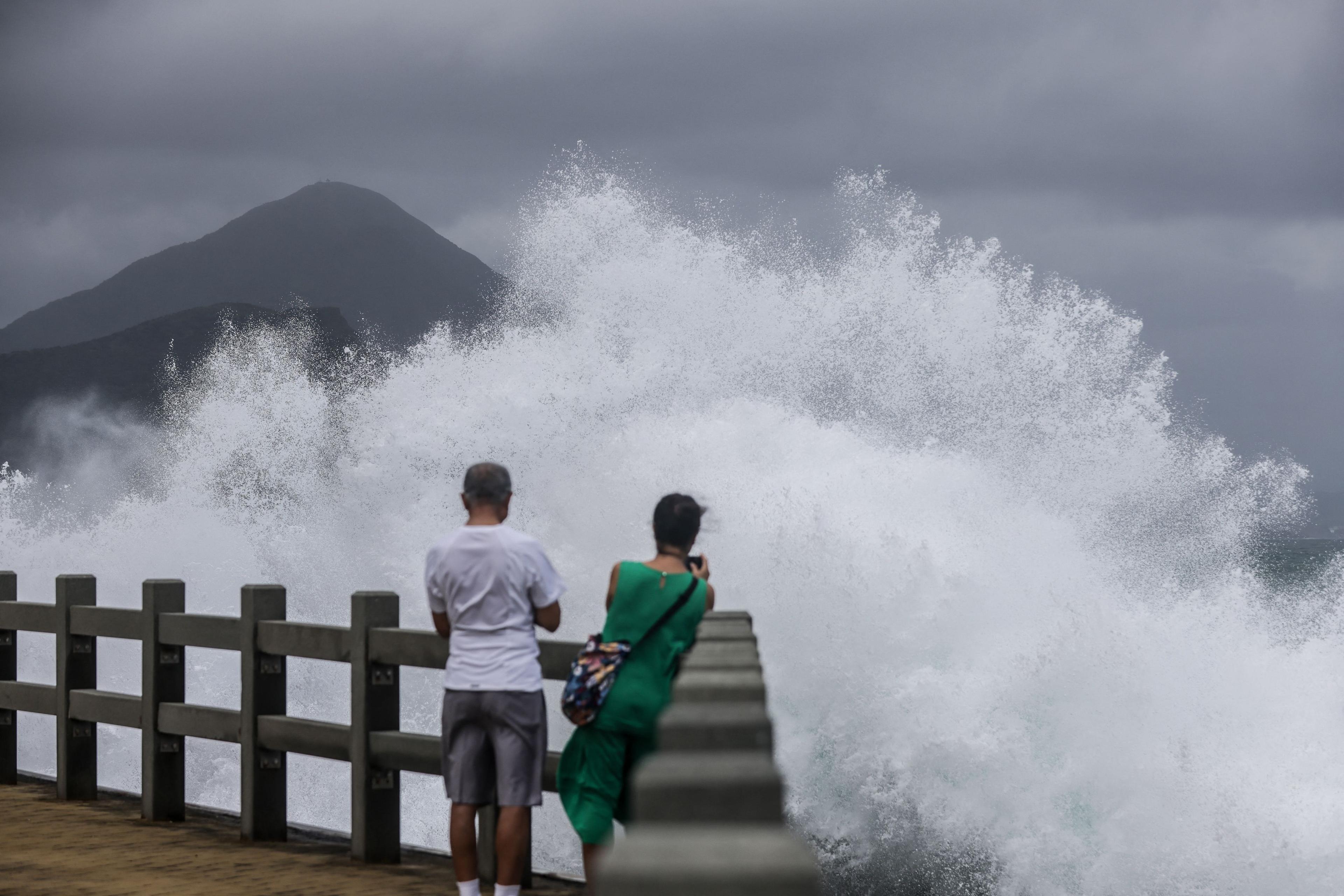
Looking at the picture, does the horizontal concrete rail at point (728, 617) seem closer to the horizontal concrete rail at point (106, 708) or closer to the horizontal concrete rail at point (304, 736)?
the horizontal concrete rail at point (304, 736)

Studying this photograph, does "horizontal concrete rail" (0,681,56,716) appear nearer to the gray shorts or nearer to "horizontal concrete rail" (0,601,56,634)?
"horizontal concrete rail" (0,601,56,634)

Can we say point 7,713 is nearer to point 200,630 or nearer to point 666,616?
point 200,630

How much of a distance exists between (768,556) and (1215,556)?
1382cm

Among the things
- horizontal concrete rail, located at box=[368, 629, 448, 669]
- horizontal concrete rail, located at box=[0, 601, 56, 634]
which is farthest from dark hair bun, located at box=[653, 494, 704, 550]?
horizontal concrete rail, located at box=[0, 601, 56, 634]

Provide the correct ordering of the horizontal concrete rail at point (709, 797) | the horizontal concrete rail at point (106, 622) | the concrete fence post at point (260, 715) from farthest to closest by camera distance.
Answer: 1. the horizontal concrete rail at point (106, 622)
2. the concrete fence post at point (260, 715)
3. the horizontal concrete rail at point (709, 797)

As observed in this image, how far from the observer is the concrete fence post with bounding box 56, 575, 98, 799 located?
28.5 feet

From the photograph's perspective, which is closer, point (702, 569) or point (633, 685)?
point (633, 685)

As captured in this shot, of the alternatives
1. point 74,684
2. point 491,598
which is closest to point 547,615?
point 491,598

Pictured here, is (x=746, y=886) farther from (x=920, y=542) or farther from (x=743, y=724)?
(x=920, y=542)

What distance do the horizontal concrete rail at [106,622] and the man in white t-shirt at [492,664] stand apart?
325cm

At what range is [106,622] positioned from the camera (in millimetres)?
8398

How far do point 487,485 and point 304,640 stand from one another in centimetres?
219

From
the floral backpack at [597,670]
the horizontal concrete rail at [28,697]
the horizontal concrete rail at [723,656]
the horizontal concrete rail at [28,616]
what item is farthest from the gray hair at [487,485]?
the horizontal concrete rail at [28,697]

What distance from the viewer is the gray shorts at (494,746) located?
5.37m
